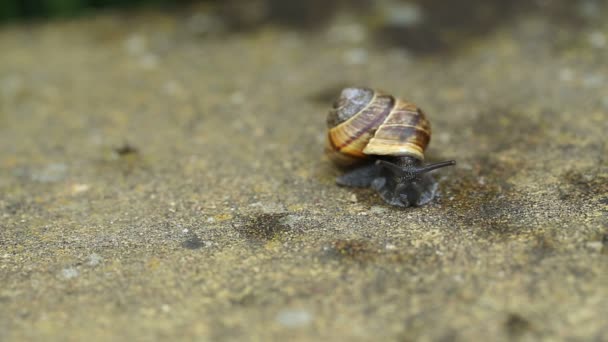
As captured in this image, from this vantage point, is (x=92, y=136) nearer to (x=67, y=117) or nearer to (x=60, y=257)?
(x=67, y=117)

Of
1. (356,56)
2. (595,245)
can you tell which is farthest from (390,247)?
(356,56)

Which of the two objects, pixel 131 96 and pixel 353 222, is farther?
pixel 131 96

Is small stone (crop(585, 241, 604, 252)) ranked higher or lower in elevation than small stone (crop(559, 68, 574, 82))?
higher

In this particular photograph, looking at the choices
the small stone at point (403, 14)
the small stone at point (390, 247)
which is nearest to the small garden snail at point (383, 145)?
the small stone at point (390, 247)

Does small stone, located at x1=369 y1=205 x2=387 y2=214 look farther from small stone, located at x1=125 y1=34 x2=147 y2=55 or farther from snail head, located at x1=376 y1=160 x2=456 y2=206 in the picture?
small stone, located at x1=125 y1=34 x2=147 y2=55

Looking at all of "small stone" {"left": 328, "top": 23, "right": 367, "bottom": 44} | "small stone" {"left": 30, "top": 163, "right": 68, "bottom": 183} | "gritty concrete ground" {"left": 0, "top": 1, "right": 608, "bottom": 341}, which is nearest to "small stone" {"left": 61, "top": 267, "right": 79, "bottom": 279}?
"gritty concrete ground" {"left": 0, "top": 1, "right": 608, "bottom": 341}

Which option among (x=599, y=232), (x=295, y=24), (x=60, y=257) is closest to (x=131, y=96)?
(x=295, y=24)
